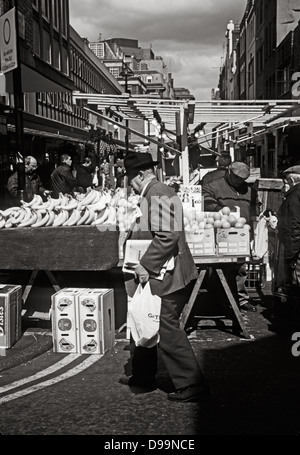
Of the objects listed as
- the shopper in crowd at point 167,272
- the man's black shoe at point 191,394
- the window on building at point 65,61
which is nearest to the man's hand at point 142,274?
the shopper in crowd at point 167,272

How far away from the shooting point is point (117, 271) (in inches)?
292

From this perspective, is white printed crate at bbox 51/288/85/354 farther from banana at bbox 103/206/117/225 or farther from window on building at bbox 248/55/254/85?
window on building at bbox 248/55/254/85

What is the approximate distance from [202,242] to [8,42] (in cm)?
489

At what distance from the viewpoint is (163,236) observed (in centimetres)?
492

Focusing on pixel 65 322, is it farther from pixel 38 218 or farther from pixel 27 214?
pixel 27 214

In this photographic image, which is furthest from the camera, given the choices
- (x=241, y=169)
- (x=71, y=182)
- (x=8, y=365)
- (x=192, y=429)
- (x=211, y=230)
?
(x=71, y=182)

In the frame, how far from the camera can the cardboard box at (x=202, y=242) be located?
693cm

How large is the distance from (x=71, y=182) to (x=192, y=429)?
7.58 metres

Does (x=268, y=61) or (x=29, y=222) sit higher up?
(x=268, y=61)

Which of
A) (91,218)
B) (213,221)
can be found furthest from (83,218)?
(213,221)

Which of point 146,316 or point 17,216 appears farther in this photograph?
point 17,216

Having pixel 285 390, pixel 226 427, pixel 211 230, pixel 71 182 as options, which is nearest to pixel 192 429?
pixel 226 427

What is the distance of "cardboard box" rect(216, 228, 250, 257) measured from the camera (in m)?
6.95
